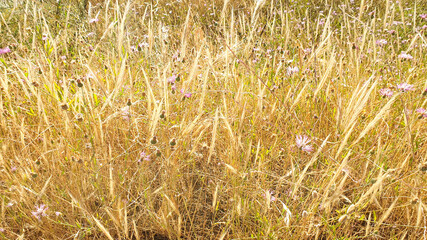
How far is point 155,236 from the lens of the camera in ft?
3.65

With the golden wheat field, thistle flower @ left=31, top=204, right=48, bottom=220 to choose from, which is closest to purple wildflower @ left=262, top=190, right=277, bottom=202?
the golden wheat field

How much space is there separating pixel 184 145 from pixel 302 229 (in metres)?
0.49

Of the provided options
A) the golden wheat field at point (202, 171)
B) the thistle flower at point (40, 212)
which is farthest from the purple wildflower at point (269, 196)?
the thistle flower at point (40, 212)

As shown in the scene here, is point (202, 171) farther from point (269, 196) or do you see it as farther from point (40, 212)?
point (40, 212)

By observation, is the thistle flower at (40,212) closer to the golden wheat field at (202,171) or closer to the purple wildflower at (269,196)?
the golden wheat field at (202,171)

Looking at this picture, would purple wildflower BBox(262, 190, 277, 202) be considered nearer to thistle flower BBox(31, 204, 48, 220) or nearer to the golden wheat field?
the golden wheat field

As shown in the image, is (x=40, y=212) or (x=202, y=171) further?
(x=202, y=171)

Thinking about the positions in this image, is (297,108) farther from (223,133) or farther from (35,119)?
(35,119)

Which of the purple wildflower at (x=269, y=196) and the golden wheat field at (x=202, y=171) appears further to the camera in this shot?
the golden wheat field at (x=202, y=171)

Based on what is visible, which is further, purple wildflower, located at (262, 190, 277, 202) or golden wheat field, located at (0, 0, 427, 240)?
golden wheat field, located at (0, 0, 427, 240)

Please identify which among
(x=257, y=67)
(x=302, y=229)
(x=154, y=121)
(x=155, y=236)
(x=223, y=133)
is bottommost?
(x=155, y=236)

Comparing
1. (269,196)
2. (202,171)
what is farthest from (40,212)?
(269,196)

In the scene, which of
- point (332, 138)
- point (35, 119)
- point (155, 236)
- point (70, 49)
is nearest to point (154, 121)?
point (155, 236)

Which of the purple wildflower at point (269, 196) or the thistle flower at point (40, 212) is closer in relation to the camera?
the purple wildflower at point (269, 196)
